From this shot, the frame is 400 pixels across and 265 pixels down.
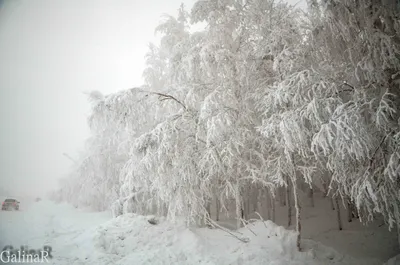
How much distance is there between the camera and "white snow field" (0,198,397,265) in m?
6.59

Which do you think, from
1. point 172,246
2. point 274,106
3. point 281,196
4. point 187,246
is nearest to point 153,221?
point 172,246

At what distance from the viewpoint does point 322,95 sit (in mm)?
6332

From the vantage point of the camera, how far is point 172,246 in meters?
7.46

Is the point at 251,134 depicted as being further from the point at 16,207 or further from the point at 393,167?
the point at 16,207

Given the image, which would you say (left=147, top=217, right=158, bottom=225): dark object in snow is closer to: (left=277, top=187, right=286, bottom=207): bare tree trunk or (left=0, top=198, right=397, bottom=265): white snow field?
(left=0, top=198, right=397, bottom=265): white snow field

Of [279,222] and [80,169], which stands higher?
[80,169]

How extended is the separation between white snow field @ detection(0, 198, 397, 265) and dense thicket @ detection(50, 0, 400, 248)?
1015 millimetres

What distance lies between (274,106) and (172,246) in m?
5.98

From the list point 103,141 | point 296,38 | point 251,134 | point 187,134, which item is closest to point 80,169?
point 103,141

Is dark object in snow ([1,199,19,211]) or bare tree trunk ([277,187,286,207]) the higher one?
dark object in snow ([1,199,19,211])

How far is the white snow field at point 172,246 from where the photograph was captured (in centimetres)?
659

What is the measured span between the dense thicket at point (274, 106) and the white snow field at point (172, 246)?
1.01 metres

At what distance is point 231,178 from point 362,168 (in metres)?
4.79

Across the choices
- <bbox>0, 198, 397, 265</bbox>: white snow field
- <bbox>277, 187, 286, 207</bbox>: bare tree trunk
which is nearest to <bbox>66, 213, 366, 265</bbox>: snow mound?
<bbox>0, 198, 397, 265</bbox>: white snow field
